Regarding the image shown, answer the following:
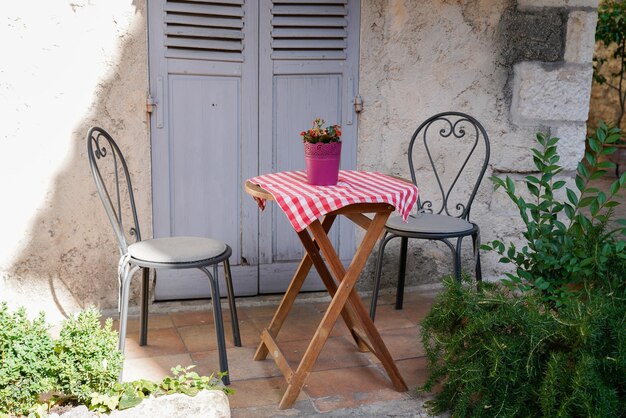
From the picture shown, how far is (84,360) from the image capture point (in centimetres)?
241

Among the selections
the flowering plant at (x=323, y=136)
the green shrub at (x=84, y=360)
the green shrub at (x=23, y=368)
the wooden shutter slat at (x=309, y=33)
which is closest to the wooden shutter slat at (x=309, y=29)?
the wooden shutter slat at (x=309, y=33)

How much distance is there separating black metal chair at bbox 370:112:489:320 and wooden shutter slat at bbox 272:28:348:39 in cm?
66

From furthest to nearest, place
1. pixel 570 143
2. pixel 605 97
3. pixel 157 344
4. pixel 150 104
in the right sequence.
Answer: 1. pixel 605 97
2. pixel 570 143
3. pixel 150 104
4. pixel 157 344

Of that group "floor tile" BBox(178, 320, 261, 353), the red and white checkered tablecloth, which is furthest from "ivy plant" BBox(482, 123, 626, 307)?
"floor tile" BBox(178, 320, 261, 353)

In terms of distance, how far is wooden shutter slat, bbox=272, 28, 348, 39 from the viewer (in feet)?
12.7

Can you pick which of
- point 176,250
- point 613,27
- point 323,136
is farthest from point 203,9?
point 613,27

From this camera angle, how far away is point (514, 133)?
424 cm

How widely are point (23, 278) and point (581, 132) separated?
3.08 m

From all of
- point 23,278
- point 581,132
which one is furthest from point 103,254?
point 581,132

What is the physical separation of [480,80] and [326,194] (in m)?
1.81

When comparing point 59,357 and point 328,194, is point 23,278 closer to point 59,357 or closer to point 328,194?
point 59,357

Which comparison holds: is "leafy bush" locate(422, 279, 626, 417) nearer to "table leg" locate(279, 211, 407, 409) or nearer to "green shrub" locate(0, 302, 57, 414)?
"table leg" locate(279, 211, 407, 409)

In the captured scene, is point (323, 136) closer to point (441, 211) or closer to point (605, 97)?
point (441, 211)

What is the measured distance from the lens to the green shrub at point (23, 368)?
7.77 feet
